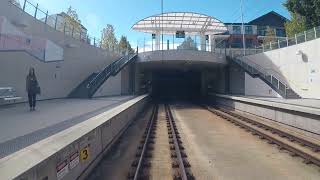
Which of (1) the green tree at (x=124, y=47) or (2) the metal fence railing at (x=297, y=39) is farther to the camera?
(1) the green tree at (x=124, y=47)

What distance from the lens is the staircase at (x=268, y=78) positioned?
28.1m

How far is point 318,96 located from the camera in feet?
81.1

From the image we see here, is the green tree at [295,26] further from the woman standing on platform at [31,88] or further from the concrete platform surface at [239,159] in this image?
the woman standing on platform at [31,88]

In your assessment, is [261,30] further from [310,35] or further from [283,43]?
[310,35]

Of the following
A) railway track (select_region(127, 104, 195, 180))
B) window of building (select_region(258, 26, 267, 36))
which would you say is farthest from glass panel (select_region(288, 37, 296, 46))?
window of building (select_region(258, 26, 267, 36))

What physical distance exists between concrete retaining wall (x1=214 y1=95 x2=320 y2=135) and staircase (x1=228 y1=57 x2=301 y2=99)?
10.5ft

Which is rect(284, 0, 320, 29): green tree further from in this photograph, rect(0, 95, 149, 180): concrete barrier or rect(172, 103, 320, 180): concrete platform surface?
rect(0, 95, 149, 180): concrete barrier

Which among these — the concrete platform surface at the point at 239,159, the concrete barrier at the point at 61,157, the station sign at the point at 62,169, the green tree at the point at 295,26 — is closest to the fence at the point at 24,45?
the concrete barrier at the point at 61,157

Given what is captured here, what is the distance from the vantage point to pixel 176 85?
6306cm

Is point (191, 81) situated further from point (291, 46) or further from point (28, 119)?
point (28, 119)

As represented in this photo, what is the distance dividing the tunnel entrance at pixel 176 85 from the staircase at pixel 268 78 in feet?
54.9

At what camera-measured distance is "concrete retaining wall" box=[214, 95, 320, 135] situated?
15438mm

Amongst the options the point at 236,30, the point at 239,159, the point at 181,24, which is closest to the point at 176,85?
the point at 181,24

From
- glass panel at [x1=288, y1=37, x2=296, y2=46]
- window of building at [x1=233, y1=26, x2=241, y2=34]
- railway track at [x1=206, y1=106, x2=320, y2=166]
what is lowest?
railway track at [x1=206, y1=106, x2=320, y2=166]
